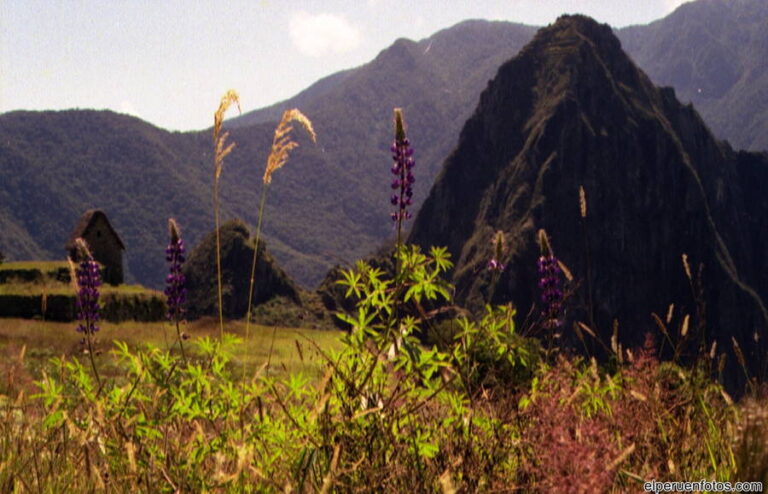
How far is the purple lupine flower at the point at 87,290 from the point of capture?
4.27 metres

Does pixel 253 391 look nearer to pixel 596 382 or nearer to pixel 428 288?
pixel 428 288

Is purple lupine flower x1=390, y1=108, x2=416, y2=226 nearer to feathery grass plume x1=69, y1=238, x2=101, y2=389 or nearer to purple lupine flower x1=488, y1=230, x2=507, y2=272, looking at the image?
purple lupine flower x1=488, y1=230, x2=507, y2=272

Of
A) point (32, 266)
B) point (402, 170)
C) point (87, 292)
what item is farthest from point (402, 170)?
point (32, 266)

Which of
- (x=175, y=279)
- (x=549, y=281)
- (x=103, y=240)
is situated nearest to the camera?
(x=175, y=279)

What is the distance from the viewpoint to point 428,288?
389cm

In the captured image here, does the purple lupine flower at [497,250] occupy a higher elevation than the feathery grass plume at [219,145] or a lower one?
lower

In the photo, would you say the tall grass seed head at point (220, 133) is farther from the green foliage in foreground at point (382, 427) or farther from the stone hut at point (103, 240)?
the stone hut at point (103, 240)

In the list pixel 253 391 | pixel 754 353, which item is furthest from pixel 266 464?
pixel 754 353

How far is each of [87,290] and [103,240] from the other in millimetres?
59816

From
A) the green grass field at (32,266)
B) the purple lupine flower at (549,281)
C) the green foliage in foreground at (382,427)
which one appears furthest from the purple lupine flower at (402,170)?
the green grass field at (32,266)

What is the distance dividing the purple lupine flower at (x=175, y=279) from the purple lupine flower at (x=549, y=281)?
2.18 m

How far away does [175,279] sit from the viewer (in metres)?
4.57

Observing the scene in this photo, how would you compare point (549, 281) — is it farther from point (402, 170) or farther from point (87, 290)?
point (87, 290)

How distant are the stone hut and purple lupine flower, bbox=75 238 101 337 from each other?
56.4 metres
